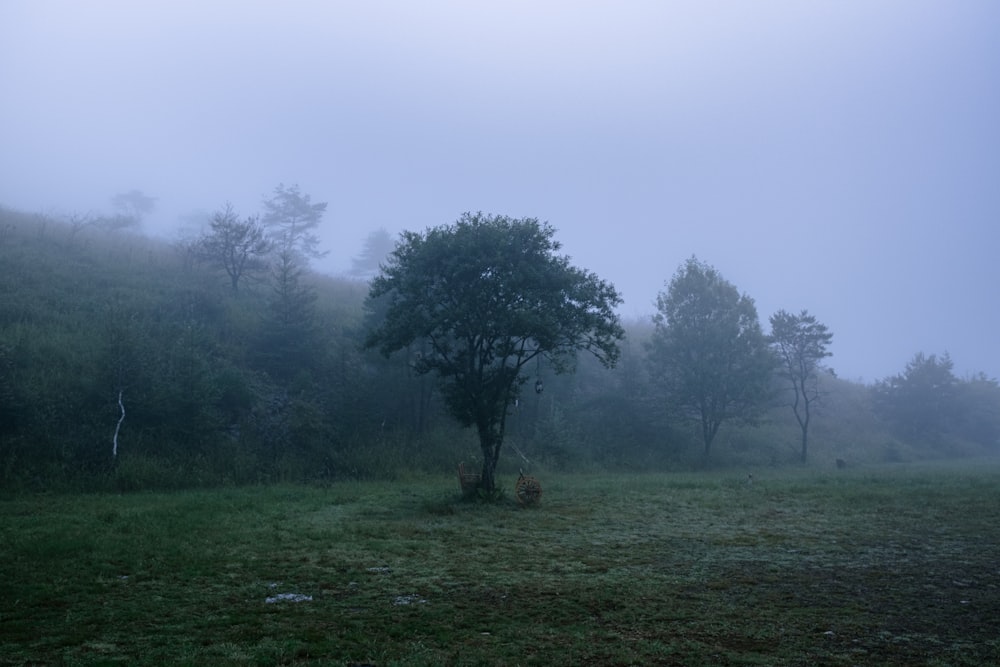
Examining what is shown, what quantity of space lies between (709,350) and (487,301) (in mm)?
22704

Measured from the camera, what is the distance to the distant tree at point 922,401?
57.2 m

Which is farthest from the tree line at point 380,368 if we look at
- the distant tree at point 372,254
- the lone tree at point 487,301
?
the distant tree at point 372,254

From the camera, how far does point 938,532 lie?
16844 mm

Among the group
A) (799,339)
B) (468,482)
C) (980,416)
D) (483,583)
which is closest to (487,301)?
(468,482)

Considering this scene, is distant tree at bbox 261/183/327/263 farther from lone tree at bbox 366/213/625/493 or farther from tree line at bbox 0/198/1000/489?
lone tree at bbox 366/213/625/493

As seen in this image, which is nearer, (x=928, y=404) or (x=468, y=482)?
(x=468, y=482)

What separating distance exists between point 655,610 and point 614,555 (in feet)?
13.8

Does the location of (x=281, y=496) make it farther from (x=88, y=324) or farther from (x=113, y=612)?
(x=88, y=324)

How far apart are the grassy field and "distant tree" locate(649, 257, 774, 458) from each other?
19.1 metres

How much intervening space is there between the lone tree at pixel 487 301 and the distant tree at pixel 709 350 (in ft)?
62.6

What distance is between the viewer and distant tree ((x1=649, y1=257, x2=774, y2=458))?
40.0 meters

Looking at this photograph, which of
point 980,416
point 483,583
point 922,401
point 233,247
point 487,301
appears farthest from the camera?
point 980,416

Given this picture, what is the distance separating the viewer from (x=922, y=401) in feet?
188

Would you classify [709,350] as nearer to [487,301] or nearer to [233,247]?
[487,301]
